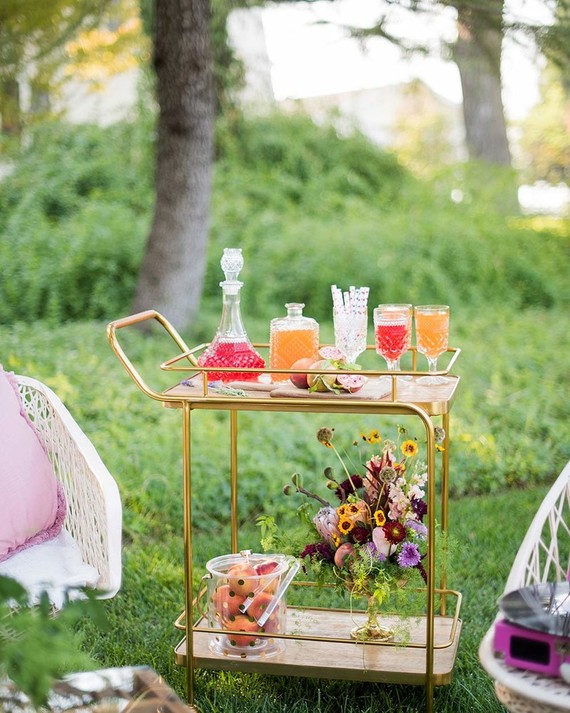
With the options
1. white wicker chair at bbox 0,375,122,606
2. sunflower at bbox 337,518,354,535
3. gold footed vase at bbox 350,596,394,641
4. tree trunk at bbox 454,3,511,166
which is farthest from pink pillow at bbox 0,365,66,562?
tree trunk at bbox 454,3,511,166

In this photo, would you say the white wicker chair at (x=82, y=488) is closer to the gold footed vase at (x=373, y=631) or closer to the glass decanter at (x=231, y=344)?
the glass decanter at (x=231, y=344)

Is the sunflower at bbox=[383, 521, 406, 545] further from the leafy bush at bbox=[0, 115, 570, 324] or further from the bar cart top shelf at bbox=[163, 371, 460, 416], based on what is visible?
the leafy bush at bbox=[0, 115, 570, 324]

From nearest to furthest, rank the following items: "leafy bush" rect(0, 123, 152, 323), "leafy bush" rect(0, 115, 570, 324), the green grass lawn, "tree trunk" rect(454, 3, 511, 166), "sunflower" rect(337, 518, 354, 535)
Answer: "sunflower" rect(337, 518, 354, 535), the green grass lawn, "leafy bush" rect(0, 123, 152, 323), "leafy bush" rect(0, 115, 570, 324), "tree trunk" rect(454, 3, 511, 166)

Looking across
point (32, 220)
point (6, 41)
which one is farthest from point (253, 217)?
point (6, 41)

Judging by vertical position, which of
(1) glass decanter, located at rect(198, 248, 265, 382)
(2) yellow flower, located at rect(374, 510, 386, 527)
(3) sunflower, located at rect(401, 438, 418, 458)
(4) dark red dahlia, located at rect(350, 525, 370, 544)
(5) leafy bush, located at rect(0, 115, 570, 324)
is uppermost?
(5) leafy bush, located at rect(0, 115, 570, 324)

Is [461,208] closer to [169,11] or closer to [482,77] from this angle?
[482,77]

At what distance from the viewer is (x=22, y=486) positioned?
7.49 ft

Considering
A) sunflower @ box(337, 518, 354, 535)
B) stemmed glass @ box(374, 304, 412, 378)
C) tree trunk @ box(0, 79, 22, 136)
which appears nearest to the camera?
stemmed glass @ box(374, 304, 412, 378)

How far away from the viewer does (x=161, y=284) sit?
18.8 ft

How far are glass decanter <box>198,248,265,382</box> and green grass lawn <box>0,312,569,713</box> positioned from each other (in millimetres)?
652

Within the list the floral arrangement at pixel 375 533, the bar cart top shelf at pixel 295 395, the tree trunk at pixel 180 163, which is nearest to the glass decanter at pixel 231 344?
the bar cart top shelf at pixel 295 395

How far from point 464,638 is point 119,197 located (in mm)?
5607

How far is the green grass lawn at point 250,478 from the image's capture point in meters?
2.50

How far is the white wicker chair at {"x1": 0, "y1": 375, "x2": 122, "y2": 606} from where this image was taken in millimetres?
2148
